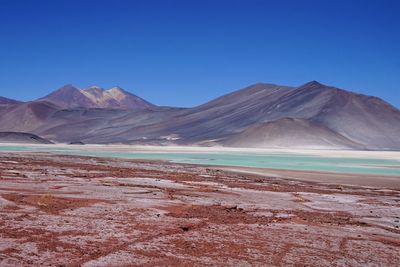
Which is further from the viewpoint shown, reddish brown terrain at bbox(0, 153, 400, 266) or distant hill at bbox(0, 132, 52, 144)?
distant hill at bbox(0, 132, 52, 144)

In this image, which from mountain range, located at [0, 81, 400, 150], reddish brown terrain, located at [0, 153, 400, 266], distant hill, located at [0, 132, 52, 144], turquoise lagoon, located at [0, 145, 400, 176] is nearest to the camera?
reddish brown terrain, located at [0, 153, 400, 266]

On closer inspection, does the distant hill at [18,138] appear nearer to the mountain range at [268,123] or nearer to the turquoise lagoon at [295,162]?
the mountain range at [268,123]

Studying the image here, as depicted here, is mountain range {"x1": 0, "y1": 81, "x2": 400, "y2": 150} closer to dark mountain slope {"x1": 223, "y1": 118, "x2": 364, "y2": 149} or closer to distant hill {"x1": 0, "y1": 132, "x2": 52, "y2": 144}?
dark mountain slope {"x1": 223, "y1": 118, "x2": 364, "y2": 149}

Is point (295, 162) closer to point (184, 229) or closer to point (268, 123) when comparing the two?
point (184, 229)

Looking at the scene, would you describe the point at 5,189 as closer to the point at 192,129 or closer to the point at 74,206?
the point at 74,206

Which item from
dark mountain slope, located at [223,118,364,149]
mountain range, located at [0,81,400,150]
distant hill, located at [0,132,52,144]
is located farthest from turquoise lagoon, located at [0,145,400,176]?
distant hill, located at [0,132,52,144]

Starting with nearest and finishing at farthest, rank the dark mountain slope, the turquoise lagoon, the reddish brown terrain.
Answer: the reddish brown terrain < the turquoise lagoon < the dark mountain slope
